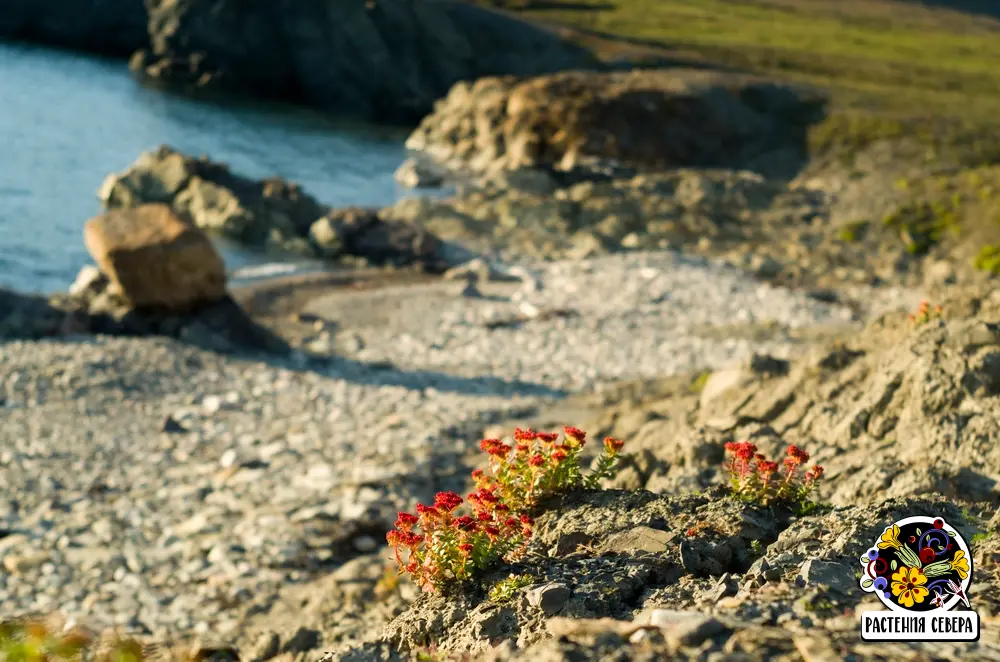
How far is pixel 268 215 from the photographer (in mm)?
40938

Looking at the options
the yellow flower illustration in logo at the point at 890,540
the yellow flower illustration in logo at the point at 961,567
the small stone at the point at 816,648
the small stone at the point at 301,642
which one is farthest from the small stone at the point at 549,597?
the small stone at the point at 301,642

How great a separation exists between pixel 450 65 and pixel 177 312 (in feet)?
220

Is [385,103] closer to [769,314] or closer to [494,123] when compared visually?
[494,123]

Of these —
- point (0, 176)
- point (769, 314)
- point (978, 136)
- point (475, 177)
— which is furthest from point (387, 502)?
point (978, 136)

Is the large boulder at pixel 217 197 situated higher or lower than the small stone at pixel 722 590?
lower

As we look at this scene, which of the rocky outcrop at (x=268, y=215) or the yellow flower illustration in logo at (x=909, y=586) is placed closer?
the yellow flower illustration in logo at (x=909, y=586)

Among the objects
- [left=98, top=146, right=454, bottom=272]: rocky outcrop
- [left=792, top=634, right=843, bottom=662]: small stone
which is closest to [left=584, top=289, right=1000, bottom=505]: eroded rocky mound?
[left=792, top=634, right=843, bottom=662]: small stone

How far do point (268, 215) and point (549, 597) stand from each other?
35213mm

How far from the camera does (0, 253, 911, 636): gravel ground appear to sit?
48.2ft

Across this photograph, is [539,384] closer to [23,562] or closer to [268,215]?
[23,562]

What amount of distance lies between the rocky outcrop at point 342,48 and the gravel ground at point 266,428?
59303 millimetres

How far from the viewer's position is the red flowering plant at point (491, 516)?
8250mm

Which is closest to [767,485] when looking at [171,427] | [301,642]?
[301,642]

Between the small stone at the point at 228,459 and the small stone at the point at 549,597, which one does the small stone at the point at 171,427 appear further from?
the small stone at the point at 549,597
